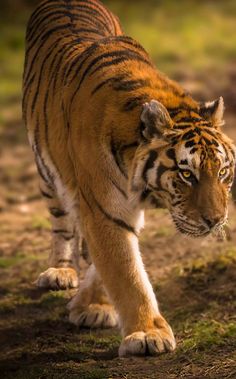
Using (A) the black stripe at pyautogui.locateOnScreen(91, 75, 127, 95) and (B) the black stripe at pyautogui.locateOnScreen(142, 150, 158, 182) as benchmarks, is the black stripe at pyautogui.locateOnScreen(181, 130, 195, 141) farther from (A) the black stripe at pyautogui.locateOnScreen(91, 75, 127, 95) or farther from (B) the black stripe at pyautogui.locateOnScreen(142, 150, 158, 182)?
(A) the black stripe at pyautogui.locateOnScreen(91, 75, 127, 95)

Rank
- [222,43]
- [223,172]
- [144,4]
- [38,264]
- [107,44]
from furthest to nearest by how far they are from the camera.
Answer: [144,4] < [222,43] < [38,264] < [107,44] < [223,172]

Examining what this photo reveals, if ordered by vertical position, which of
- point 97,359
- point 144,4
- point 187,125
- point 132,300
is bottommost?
point 97,359

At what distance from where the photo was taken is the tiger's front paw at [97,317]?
16.5ft

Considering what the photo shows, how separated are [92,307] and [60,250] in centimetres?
77

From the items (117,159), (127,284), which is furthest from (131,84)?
(127,284)

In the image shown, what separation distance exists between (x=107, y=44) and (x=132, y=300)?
1.42 m

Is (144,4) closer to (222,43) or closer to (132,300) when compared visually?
(222,43)

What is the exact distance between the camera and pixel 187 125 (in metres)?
4.22

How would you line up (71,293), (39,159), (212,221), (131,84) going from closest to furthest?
(212,221)
(131,84)
(39,159)
(71,293)

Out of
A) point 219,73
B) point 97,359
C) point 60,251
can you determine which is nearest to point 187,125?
point 97,359

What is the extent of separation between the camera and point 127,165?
4332 millimetres

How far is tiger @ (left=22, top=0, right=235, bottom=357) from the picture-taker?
4.12 meters

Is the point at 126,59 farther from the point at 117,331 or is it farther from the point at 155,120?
the point at 117,331

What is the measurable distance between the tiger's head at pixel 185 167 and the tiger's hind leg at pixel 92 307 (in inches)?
37.3
